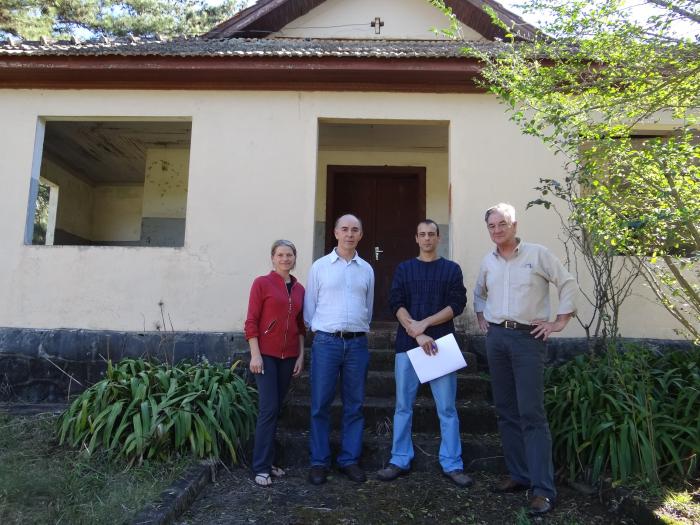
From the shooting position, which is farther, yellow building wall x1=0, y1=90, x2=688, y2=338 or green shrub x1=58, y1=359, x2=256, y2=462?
yellow building wall x1=0, y1=90, x2=688, y2=338

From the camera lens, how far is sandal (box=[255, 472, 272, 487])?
12.0ft

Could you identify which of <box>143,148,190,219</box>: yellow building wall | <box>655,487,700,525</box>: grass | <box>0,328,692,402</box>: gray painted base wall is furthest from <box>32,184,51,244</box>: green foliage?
<box>655,487,700,525</box>: grass

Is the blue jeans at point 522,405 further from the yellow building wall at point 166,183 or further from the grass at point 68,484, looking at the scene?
the yellow building wall at point 166,183

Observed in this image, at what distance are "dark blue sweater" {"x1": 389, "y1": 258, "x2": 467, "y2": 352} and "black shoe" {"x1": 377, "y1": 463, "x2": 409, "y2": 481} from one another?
0.85 metres

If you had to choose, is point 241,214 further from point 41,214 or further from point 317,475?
point 41,214

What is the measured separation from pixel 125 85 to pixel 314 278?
3915 mm

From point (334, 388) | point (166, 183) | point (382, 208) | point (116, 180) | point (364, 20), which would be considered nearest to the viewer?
point (334, 388)

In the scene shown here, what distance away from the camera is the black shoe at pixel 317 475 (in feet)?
12.0

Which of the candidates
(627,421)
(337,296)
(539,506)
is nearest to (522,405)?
(539,506)

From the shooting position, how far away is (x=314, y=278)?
3.87 metres

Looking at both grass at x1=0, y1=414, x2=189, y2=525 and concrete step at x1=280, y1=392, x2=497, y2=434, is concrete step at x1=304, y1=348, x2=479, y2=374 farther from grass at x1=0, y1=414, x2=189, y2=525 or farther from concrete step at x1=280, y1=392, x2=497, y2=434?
grass at x1=0, y1=414, x2=189, y2=525

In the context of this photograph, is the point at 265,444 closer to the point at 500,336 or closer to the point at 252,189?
the point at 500,336

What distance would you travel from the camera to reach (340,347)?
12.2 ft

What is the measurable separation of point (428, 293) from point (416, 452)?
1.26m
